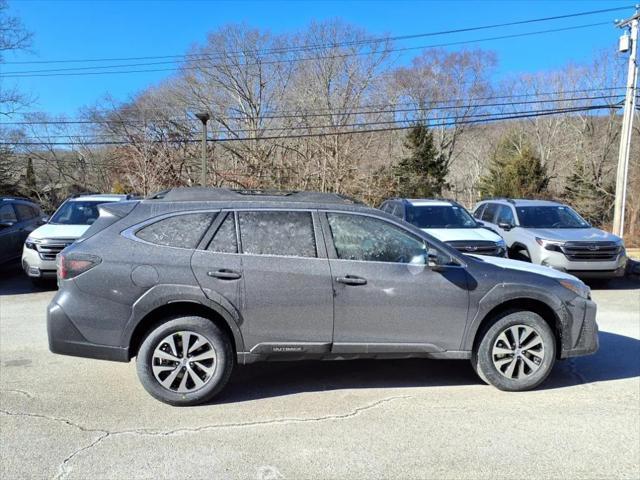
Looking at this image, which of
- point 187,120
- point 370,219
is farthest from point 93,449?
point 187,120

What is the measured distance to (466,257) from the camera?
14.2 ft

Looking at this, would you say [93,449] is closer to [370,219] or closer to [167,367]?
[167,367]

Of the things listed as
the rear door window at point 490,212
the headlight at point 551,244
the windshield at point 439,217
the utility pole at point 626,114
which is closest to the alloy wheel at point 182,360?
the windshield at point 439,217

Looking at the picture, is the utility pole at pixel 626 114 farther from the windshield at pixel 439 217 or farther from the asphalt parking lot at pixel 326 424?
the asphalt parking lot at pixel 326 424

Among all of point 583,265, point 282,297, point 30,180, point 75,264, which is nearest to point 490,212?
point 583,265

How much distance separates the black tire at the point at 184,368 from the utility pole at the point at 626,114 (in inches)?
567

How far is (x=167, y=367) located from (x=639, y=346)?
5.46 m

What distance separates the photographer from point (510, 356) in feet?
14.0

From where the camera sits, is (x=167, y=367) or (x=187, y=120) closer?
(x=167, y=367)

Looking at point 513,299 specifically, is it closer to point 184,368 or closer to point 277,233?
point 277,233

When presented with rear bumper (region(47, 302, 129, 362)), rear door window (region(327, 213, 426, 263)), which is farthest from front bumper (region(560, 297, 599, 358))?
rear bumper (region(47, 302, 129, 362))

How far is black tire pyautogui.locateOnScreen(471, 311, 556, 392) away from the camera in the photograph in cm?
423

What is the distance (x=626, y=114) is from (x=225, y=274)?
15.4 metres

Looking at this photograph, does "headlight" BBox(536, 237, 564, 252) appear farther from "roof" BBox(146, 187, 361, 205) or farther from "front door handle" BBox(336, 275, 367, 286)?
"front door handle" BBox(336, 275, 367, 286)
